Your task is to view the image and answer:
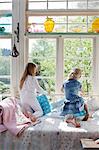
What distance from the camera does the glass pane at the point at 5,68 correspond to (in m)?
5.23

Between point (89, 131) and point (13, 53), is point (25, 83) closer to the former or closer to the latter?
point (13, 53)

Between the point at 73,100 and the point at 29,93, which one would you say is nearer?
the point at 73,100

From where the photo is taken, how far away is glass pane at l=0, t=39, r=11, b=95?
5.23 m

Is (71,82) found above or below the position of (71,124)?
above

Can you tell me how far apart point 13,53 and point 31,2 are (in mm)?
909

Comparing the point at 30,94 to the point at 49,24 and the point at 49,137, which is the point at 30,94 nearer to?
the point at 49,137

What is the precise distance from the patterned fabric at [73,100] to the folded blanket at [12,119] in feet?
2.24

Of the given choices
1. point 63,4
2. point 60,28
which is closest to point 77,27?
point 60,28

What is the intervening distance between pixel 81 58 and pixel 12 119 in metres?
1.78

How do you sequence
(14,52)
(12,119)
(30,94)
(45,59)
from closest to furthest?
1. (12,119)
2. (30,94)
3. (14,52)
4. (45,59)

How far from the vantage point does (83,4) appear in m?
A: 5.14

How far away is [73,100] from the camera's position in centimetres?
444

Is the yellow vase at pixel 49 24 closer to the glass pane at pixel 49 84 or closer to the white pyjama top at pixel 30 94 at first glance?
the glass pane at pixel 49 84

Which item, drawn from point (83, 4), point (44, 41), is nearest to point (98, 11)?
Answer: point (83, 4)
